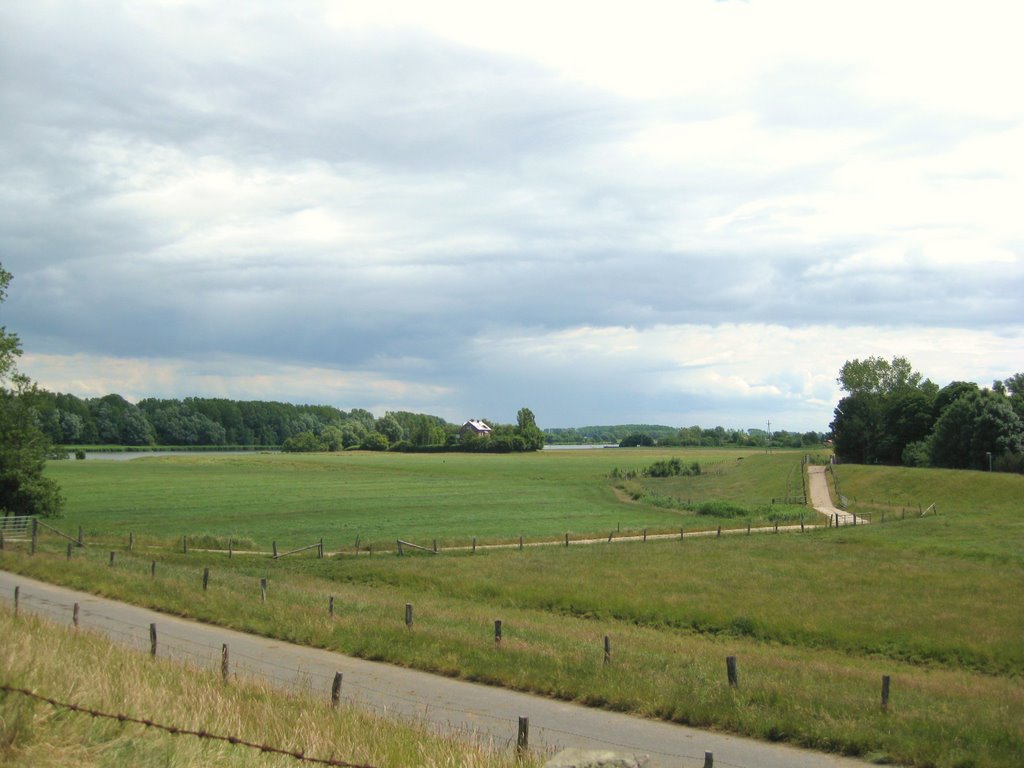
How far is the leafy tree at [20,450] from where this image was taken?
5847 cm

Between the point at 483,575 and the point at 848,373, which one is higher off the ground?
the point at 848,373

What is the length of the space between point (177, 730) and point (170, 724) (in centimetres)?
54

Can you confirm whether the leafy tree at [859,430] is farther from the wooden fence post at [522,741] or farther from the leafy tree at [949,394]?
the wooden fence post at [522,741]

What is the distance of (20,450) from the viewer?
59.0 m

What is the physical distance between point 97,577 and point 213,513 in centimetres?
4120

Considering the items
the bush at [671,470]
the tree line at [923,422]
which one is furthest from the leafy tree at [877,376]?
the bush at [671,470]

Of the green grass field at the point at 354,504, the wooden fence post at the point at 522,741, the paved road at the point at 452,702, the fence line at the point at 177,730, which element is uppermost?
the fence line at the point at 177,730

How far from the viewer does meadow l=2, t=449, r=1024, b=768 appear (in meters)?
15.7

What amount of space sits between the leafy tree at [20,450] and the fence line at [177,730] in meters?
57.4

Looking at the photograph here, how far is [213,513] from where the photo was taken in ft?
232

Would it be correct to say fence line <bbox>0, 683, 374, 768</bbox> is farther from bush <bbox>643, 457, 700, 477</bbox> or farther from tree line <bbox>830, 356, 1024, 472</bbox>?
bush <bbox>643, 457, 700, 477</bbox>

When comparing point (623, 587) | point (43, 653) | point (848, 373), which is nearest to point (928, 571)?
point (623, 587)

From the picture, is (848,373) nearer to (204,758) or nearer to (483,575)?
(483,575)

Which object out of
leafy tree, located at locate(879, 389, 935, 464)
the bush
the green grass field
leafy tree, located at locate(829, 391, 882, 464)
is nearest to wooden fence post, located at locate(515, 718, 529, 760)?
the green grass field
